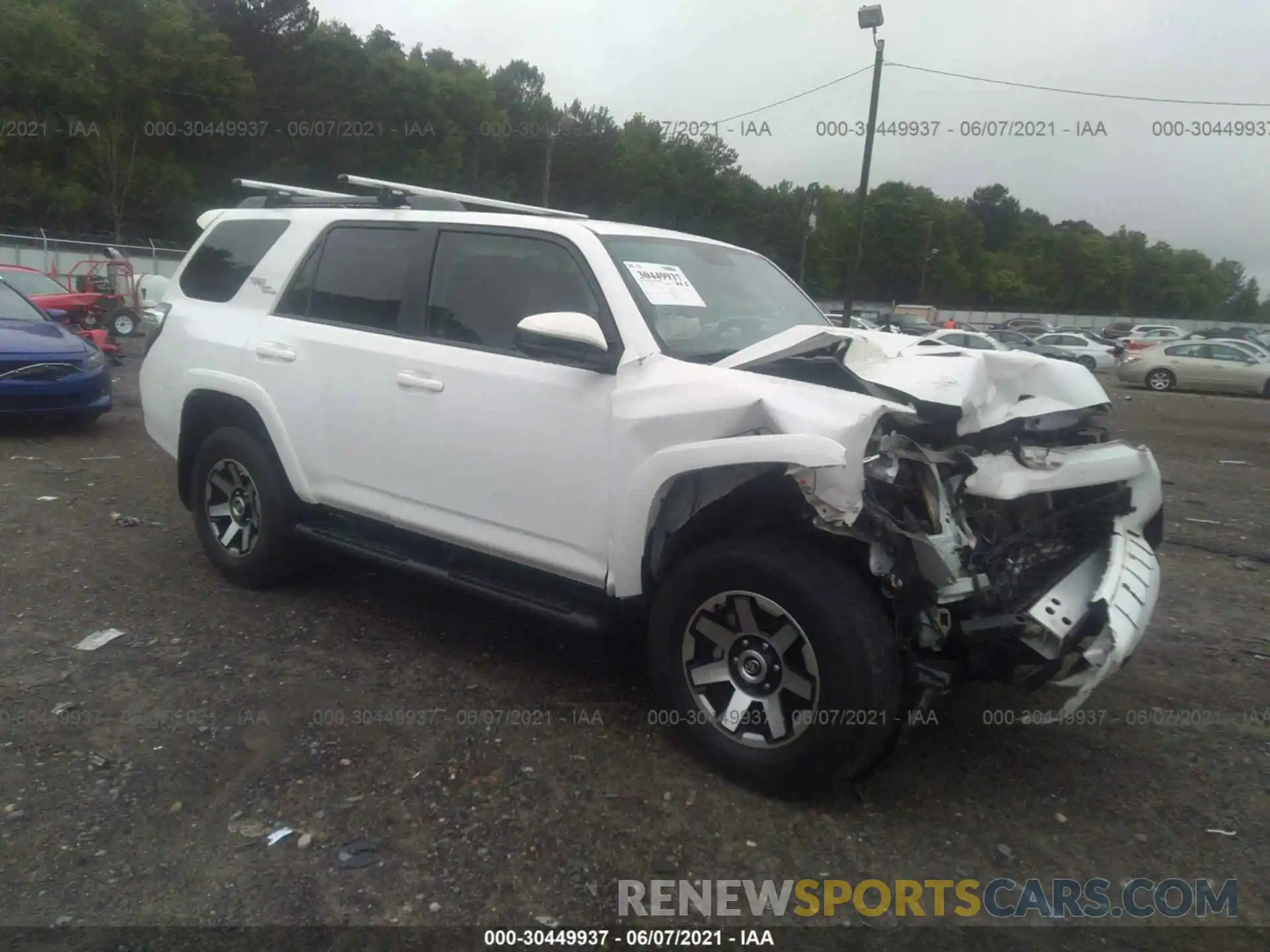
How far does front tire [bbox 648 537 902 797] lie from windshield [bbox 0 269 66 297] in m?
14.6

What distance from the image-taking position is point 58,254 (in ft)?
89.8

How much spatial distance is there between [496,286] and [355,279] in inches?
37.0

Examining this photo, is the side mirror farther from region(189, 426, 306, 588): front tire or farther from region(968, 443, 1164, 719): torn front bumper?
region(189, 426, 306, 588): front tire

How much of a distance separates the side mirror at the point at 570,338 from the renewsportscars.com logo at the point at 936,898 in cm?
180

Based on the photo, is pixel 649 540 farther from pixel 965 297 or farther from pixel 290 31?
pixel 965 297

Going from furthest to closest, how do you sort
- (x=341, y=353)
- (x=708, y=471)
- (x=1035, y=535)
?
1. (x=341, y=353)
2. (x=1035, y=535)
3. (x=708, y=471)

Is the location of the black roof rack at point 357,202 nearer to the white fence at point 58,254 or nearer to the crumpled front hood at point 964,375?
the crumpled front hood at point 964,375

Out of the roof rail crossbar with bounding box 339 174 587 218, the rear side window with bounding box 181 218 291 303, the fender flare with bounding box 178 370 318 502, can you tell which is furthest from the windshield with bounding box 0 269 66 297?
the roof rail crossbar with bounding box 339 174 587 218

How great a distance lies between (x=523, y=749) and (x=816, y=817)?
1.10 m

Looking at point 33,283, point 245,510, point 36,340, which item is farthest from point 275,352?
point 33,283

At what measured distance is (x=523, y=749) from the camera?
3588 millimetres

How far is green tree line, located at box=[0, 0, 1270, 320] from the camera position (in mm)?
40031

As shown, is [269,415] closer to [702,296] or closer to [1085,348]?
[702,296]

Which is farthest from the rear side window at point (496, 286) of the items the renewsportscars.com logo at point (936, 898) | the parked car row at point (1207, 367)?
the parked car row at point (1207, 367)
